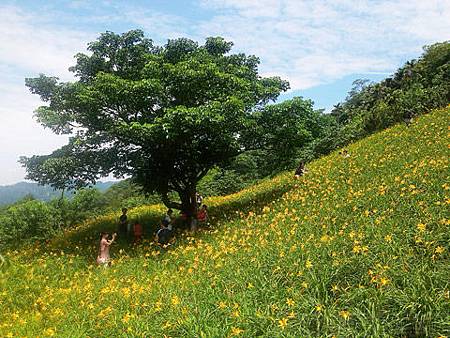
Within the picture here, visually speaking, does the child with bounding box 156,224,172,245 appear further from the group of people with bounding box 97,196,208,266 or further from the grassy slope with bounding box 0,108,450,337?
the grassy slope with bounding box 0,108,450,337

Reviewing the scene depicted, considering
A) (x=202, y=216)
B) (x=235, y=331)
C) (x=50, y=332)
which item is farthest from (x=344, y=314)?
(x=202, y=216)

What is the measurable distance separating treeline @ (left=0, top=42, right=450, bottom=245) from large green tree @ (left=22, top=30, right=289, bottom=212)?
3.50 feet

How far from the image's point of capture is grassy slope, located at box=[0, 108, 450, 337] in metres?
4.91

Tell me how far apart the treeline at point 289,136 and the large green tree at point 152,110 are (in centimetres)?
107

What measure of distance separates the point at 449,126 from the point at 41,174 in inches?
540

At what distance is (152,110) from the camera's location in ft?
42.9

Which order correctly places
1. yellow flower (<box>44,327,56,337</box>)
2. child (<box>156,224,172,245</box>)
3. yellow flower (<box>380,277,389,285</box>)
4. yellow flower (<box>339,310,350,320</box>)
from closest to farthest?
yellow flower (<box>339,310,350,320</box>), yellow flower (<box>380,277,389,285</box>), yellow flower (<box>44,327,56,337</box>), child (<box>156,224,172,245</box>)

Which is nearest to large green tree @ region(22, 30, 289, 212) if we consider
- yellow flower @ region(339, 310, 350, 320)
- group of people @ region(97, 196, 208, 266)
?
group of people @ region(97, 196, 208, 266)

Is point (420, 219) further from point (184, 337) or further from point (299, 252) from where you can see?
point (184, 337)

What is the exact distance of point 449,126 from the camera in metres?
14.1

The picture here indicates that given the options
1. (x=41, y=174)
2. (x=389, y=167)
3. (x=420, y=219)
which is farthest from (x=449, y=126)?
(x=41, y=174)

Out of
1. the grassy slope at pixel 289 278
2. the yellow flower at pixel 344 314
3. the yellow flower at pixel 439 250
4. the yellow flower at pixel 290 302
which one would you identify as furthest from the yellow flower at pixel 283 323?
the yellow flower at pixel 439 250

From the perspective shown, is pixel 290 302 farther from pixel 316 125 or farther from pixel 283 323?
pixel 316 125

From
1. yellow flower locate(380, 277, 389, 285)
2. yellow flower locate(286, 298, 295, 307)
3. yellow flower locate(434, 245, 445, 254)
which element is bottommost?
yellow flower locate(286, 298, 295, 307)
